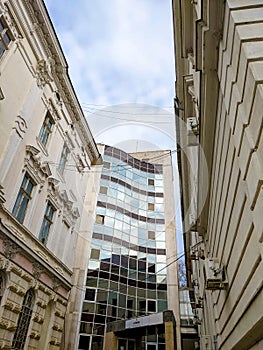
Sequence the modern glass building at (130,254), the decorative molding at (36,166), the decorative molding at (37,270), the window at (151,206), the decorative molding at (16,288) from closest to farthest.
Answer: the decorative molding at (16,288)
the decorative molding at (37,270)
the decorative molding at (36,166)
the modern glass building at (130,254)
the window at (151,206)

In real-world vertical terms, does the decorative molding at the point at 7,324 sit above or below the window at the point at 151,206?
below

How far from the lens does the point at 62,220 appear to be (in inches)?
554

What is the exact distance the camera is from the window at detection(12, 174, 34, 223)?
10.2 metres

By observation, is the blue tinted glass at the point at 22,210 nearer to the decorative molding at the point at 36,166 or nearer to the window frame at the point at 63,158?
the decorative molding at the point at 36,166

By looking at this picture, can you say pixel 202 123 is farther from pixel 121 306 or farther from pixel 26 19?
pixel 121 306

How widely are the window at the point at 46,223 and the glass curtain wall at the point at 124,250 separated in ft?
26.1

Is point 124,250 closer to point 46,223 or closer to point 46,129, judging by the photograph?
point 46,223

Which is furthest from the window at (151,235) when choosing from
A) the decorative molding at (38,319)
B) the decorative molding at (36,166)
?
the decorative molding at (38,319)

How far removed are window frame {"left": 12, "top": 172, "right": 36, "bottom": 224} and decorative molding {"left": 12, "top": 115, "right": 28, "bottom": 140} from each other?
1588 mm

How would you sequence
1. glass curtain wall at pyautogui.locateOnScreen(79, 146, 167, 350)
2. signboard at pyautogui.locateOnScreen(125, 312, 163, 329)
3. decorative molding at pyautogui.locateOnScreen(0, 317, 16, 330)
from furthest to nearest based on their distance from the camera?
glass curtain wall at pyautogui.locateOnScreen(79, 146, 167, 350)
signboard at pyautogui.locateOnScreen(125, 312, 163, 329)
decorative molding at pyautogui.locateOnScreen(0, 317, 16, 330)

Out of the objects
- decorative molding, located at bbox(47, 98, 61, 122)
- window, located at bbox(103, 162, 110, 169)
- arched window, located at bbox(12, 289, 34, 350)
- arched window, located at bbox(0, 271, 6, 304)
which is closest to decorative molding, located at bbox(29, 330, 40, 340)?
arched window, located at bbox(12, 289, 34, 350)

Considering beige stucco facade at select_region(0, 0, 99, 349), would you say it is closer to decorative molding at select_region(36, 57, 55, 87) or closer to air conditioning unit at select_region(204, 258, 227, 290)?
decorative molding at select_region(36, 57, 55, 87)

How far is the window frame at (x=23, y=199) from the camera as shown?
33.4 feet

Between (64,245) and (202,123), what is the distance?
11.2 m
